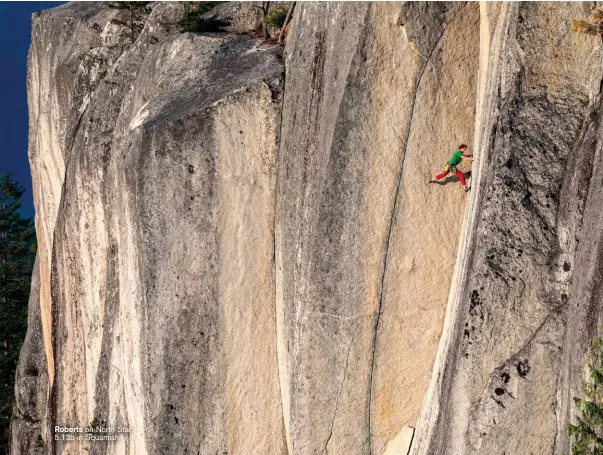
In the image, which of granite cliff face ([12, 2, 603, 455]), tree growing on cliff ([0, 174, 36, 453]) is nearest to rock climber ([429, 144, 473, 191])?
granite cliff face ([12, 2, 603, 455])

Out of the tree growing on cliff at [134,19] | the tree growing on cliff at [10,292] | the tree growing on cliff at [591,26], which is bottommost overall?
the tree growing on cliff at [10,292]

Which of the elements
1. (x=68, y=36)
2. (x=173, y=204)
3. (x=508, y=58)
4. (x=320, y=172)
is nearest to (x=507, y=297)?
(x=508, y=58)

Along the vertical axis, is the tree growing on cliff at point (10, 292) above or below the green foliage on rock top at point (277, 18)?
below

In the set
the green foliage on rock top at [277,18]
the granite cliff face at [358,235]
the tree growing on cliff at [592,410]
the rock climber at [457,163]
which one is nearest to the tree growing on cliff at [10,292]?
the granite cliff face at [358,235]

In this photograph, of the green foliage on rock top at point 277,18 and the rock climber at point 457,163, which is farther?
the green foliage on rock top at point 277,18

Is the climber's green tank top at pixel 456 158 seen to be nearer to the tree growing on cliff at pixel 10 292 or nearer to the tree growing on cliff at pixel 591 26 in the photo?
the tree growing on cliff at pixel 591 26

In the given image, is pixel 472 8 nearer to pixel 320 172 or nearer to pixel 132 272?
pixel 320 172

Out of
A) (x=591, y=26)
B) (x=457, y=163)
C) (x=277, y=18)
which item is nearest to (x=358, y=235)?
(x=457, y=163)
